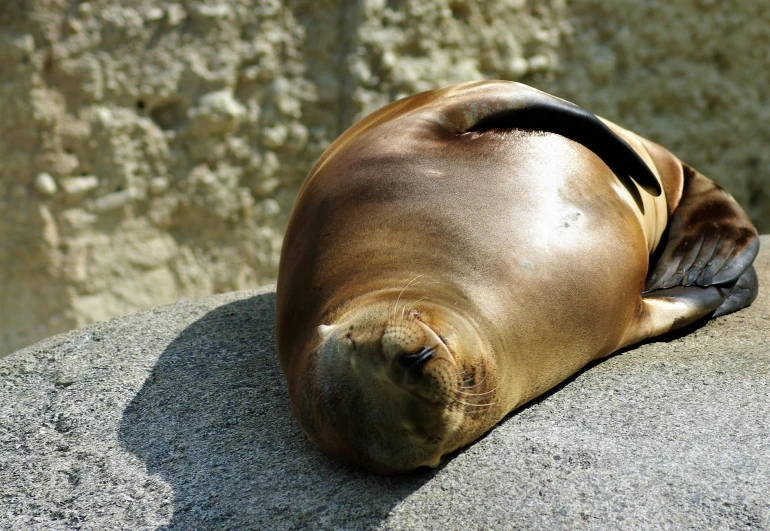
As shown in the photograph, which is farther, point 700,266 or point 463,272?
point 700,266

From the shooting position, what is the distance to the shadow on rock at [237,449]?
2.26 m

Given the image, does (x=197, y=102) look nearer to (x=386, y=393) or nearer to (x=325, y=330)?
(x=325, y=330)

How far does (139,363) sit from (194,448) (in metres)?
Answer: 0.75

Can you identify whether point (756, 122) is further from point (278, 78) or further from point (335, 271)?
point (335, 271)

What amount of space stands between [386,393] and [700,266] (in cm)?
194

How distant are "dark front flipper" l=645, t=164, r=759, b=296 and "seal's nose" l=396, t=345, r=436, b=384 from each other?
174cm

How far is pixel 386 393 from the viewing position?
2.20 metres

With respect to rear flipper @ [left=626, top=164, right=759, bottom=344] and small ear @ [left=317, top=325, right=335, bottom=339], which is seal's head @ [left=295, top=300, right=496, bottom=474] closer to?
small ear @ [left=317, top=325, right=335, bottom=339]

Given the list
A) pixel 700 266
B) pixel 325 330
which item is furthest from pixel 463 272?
pixel 700 266

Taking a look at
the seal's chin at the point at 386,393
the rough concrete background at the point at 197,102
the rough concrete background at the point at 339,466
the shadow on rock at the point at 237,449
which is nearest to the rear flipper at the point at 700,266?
the rough concrete background at the point at 339,466

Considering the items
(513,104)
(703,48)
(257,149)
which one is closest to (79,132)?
(257,149)

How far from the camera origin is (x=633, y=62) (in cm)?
680

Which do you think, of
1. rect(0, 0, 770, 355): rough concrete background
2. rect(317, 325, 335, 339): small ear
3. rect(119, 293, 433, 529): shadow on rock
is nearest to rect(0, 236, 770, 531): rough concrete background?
rect(119, 293, 433, 529): shadow on rock

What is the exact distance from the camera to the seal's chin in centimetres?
210
